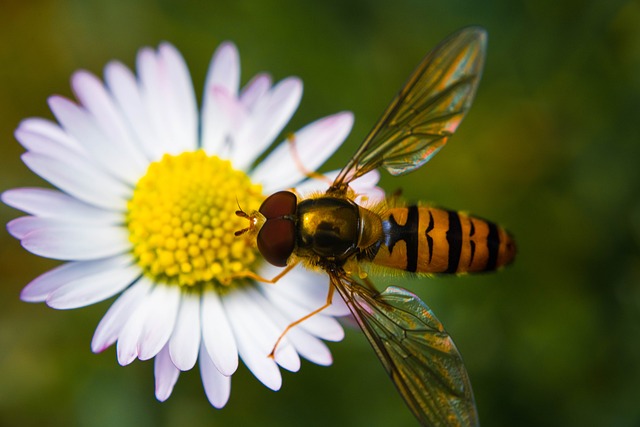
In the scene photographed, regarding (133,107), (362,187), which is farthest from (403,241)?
(133,107)

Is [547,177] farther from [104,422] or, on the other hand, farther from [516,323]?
[104,422]

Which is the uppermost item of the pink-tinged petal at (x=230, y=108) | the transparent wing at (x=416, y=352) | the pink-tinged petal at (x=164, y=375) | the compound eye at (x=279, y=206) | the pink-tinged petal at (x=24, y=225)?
the pink-tinged petal at (x=230, y=108)

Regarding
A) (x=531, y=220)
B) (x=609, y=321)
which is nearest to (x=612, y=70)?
(x=531, y=220)

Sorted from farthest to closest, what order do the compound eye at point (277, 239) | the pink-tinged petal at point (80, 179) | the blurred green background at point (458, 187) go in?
the blurred green background at point (458, 187) → the pink-tinged petal at point (80, 179) → the compound eye at point (277, 239)

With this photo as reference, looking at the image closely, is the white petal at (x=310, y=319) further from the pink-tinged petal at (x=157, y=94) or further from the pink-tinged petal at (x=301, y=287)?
the pink-tinged petal at (x=157, y=94)

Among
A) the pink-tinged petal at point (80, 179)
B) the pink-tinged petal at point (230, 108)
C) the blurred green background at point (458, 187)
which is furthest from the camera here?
the blurred green background at point (458, 187)

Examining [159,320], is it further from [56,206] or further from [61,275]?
[56,206]

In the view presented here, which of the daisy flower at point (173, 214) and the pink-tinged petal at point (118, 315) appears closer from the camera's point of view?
the pink-tinged petal at point (118, 315)

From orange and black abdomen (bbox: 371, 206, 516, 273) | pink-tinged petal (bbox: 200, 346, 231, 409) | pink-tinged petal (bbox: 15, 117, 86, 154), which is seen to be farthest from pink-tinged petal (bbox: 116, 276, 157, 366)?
orange and black abdomen (bbox: 371, 206, 516, 273)

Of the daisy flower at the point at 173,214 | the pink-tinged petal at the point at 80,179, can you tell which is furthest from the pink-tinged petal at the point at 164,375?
the pink-tinged petal at the point at 80,179
